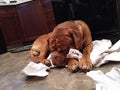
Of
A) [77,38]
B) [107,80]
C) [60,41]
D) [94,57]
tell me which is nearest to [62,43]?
[60,41]

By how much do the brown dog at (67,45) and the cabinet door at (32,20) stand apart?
2168 mm

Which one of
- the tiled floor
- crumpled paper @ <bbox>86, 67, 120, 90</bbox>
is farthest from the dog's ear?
crumpled paper @ <bbox>86, 67, 120, 90</bbox>

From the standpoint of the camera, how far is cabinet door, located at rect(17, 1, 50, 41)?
4207 mm

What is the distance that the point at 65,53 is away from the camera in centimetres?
178

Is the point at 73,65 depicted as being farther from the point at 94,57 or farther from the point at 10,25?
the point at 10,25

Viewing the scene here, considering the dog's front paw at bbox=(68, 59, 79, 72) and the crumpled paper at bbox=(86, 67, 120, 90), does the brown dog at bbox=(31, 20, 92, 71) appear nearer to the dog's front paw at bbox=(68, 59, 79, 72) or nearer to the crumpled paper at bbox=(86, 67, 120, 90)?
the dog's front paw at bbox=(68, 59, 79, 72)

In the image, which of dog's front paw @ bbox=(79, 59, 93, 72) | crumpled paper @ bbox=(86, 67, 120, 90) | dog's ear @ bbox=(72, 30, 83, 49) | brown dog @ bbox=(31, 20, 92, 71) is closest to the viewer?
crumpled paper @ bbox=(86, 67, 120, 90)

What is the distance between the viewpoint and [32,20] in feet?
14.2

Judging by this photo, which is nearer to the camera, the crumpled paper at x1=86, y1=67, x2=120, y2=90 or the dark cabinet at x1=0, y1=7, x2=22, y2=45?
the crumpled paper at x1=86, y1=67, x2=120, y2=90

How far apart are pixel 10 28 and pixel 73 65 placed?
9.66ft

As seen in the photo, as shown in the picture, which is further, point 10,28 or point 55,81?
point 10,28

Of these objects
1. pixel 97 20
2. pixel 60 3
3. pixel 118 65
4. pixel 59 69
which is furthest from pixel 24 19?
pixel 118 65

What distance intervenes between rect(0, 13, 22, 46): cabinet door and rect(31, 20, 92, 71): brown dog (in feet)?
7.87

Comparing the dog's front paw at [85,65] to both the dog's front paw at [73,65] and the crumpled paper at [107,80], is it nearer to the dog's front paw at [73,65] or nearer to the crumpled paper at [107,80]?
the dog's front paw at [73,65]
